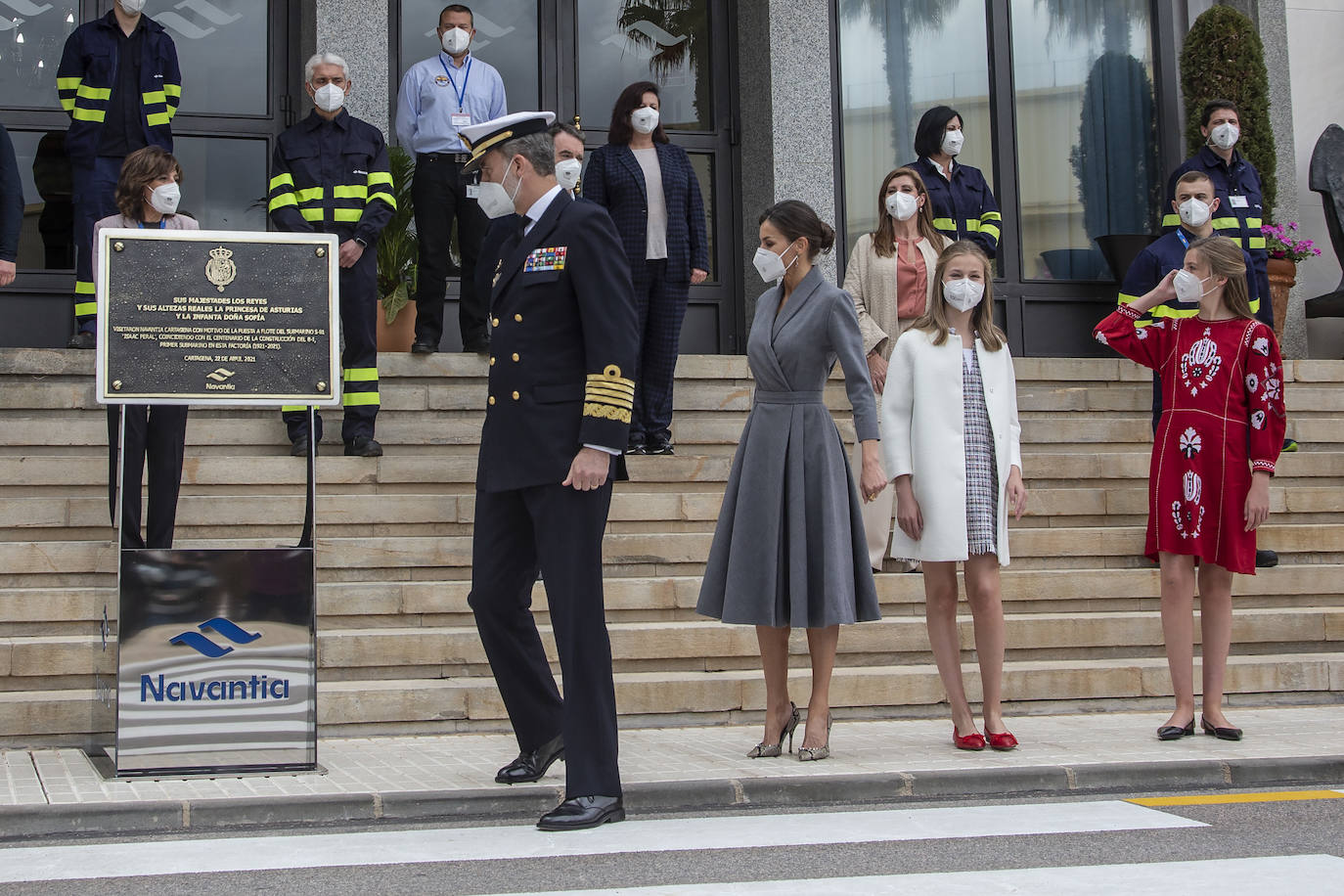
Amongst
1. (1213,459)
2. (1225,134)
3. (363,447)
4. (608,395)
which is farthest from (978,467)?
(1225,134)

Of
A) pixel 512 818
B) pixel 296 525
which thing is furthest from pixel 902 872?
pixel 296 525

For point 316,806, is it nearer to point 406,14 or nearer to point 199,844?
point 199,844

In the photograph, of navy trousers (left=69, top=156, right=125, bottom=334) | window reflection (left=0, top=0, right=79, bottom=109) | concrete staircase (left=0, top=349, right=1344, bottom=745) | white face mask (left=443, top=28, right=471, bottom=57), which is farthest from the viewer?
window reflection (left=0, top=0, right=79, bottom=109)

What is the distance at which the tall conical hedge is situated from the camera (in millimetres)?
Answer: 12391

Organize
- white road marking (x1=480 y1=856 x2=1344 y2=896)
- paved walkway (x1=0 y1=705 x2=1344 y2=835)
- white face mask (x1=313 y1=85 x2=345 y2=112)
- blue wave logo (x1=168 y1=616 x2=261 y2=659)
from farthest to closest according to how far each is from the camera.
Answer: white face mask (x1=313 y1=85 x2=345 y2=112) < blue wave logo (x1=168 y1=616 x2=261 y2=659) < paved walkway (x1=0 y1=705 x2=1344 y2=835) < white road marking (x1=480 y1=856 x2=1344 y2=896)

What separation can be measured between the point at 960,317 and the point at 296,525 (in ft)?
11.7

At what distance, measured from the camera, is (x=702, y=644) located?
7277mm

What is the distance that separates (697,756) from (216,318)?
249cm

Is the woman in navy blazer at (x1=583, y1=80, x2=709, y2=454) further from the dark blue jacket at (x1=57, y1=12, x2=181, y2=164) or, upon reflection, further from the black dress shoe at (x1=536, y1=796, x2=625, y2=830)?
the black dress shoe at (x1=536, y1=796, x2=625, y2=830)

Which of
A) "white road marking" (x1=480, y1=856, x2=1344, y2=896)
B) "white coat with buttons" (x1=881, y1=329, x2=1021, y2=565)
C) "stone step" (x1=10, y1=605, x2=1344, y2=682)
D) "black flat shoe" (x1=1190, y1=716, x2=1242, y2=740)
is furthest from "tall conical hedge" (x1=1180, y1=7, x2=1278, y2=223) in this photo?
"white road marking" (x1=480, y1=856, x2=1344, y2=896)

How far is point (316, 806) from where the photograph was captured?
5.23m

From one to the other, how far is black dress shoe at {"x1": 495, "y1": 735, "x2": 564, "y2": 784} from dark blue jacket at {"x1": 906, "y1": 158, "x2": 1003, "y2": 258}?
510 cm

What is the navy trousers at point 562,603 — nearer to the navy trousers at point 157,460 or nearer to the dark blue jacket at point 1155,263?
the navy trousers at point 157,460

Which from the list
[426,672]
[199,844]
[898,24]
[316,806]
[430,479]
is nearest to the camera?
[199,844]
